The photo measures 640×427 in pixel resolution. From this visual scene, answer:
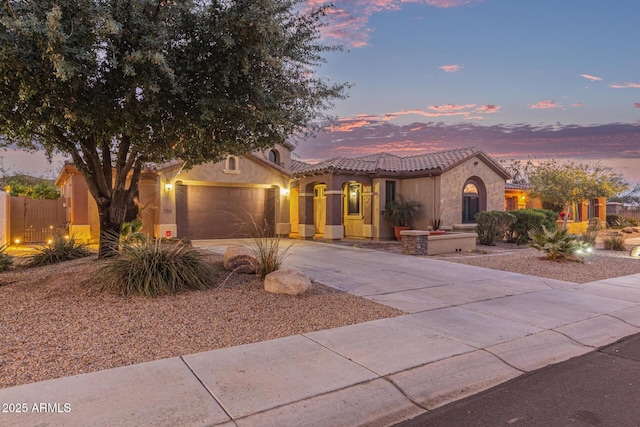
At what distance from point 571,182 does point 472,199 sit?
6.84 m

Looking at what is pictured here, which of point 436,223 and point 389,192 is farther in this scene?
point 389,192

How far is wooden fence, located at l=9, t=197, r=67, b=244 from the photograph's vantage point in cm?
1839

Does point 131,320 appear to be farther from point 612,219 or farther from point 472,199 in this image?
point 612,219

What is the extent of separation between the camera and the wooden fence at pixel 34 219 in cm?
1839

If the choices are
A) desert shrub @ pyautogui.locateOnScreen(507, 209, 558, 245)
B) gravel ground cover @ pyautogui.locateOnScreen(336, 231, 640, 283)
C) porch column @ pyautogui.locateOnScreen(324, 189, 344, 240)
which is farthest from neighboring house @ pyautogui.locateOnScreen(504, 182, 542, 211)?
porch column @ pyautogui.locateOnScreen(324, 189, 344, 240)

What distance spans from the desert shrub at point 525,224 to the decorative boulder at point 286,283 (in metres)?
13.2

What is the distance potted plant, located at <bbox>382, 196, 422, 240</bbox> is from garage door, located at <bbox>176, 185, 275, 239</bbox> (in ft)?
19.3

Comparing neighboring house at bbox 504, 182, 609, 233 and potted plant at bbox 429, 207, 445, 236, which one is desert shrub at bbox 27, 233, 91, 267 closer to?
potted plant at bbox 429, 207, 445, 236

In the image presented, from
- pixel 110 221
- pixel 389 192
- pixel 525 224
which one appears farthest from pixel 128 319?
pixel 525 224

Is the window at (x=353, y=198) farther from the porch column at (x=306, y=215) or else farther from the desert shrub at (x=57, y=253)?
the desert shrub at (x=57, y=253)

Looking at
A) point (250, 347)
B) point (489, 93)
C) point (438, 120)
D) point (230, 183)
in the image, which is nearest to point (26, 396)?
point (250, 347)

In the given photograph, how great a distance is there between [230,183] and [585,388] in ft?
56.7

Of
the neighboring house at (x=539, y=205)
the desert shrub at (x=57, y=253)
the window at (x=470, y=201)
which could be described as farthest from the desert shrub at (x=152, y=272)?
the neighboring house at (x=539, y=205)

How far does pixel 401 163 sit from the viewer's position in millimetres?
21750
